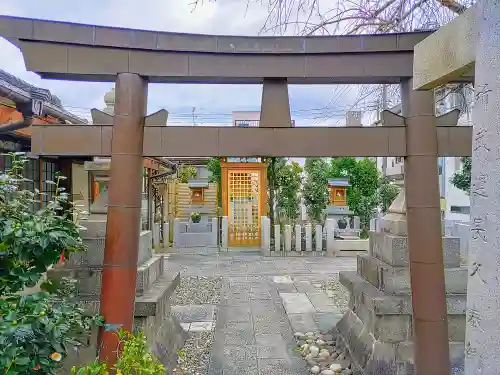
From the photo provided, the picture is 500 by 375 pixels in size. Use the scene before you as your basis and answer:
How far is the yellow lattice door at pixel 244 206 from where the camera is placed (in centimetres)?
1330

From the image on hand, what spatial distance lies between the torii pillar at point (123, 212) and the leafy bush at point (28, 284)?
48 cm

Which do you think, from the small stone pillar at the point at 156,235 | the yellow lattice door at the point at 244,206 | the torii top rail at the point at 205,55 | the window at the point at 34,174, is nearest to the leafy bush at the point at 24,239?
the torii top rail at the point at 205,55

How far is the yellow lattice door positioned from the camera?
1330cm

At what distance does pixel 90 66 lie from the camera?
108 inches

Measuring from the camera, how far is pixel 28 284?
6.67 feet

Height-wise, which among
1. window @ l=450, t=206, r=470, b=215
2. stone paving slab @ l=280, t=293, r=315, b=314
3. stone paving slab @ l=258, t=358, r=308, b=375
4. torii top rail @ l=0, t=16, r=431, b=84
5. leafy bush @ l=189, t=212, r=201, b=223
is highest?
torii top rail @ l=0, t=16, r=431, b=84

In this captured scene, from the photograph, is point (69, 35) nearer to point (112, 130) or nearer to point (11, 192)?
point (112, 130)

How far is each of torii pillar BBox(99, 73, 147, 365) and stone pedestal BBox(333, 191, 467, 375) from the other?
216 centimetres

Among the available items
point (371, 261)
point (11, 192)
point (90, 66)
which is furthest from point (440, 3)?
point (11, 192)

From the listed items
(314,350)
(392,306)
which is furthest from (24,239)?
(314,350)

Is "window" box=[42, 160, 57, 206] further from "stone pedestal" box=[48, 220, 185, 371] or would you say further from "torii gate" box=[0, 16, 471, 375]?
"torii gate" box=[0, 16, 471, 375]

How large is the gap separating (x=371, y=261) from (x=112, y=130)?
2.83 m

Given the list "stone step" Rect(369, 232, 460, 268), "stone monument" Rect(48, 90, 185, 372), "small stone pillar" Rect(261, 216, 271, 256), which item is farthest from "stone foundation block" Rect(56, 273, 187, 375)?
"small stone pillar" Rect(261, 216, 271, 256)

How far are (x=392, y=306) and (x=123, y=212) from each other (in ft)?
8.00
